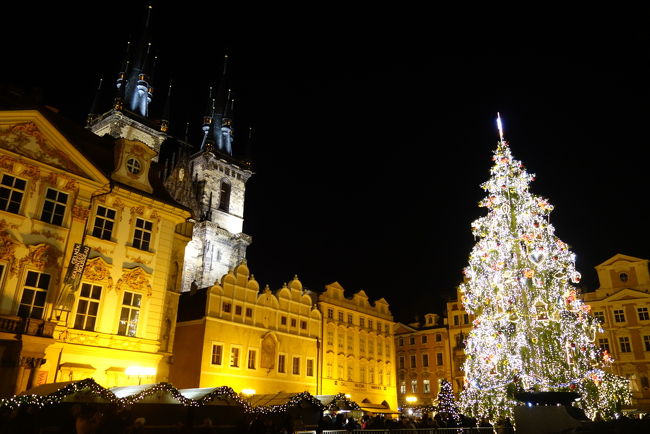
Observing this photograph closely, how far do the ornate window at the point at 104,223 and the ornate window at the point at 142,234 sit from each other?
3.91 ft

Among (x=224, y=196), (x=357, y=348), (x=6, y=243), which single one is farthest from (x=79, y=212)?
(x=224, y=196)

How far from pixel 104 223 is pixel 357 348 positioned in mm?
30202

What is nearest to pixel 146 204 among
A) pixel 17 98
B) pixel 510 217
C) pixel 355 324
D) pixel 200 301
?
pixel 17 98

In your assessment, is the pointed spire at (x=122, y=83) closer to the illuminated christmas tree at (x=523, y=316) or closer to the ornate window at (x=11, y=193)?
the ornate window at (x=11, y=193)

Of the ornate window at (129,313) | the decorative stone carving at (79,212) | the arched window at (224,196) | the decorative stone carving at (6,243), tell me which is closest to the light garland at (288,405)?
the ornate window at (129,313)

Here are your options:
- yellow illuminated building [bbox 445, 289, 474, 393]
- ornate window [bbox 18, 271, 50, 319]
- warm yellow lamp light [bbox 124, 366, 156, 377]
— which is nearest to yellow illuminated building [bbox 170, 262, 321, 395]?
warm yellow lamp light [bbox 124, 366, 156, 377]

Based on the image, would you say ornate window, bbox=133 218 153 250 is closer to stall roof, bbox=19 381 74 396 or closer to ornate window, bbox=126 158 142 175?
ornate window, bbox=126 158 142 175

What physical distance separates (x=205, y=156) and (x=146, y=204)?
44.5m

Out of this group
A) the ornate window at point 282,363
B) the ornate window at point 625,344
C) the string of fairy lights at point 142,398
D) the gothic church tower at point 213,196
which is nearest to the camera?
the string of fairy lights at point 142,398

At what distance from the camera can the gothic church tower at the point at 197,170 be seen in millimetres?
59562

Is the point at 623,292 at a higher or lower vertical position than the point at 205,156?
lower

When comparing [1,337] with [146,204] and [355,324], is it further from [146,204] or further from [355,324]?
[355,324]

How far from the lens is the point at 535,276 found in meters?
21.8

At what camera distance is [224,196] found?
67.6 meters
